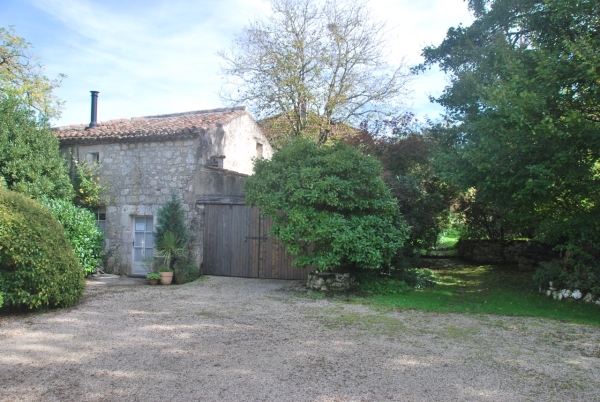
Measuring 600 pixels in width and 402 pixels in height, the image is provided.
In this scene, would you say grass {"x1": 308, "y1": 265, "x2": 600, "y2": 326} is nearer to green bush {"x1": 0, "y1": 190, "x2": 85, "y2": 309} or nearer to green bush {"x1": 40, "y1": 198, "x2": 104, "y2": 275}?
green bush {"x1": 0, "y1": 190, "x2": 85, "y2": 309}

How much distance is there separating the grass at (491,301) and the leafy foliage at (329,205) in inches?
37.4

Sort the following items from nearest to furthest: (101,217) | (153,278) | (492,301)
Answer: (492,301)
(153,278)
(101,217)

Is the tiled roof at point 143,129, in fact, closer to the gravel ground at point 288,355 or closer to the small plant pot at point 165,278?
the small plant pot at point 165,278

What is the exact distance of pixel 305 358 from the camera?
15.6 ft

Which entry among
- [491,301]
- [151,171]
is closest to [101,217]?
[151,171]

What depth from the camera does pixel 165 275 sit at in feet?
33.6

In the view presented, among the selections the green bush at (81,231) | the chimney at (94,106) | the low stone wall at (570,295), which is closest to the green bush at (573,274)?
the low stone wall at (570,295)

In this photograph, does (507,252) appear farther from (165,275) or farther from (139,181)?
(139,181)

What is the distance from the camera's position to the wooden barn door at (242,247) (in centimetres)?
1066

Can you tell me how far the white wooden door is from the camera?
11672 millimetres

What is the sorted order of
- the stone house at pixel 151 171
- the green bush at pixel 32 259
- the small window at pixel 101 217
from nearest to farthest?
the green bush at pixel 32 259 → the stone house at pixel 151 171 → the small window at pixel 101 217

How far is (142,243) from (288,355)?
808cm

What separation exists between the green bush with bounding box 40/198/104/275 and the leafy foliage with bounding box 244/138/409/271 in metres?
4.73

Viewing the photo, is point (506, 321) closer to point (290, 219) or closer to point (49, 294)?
point (290, 219)
